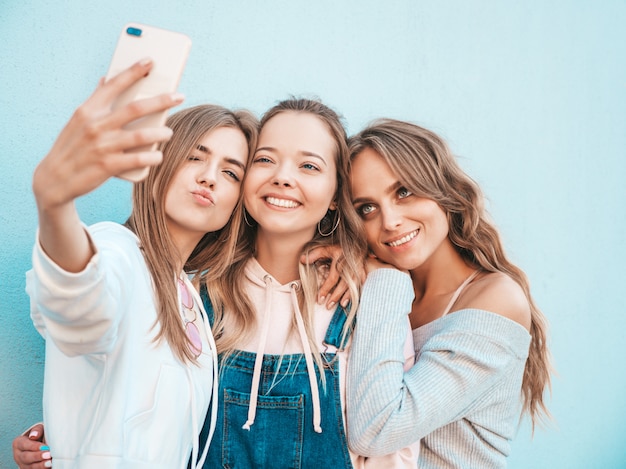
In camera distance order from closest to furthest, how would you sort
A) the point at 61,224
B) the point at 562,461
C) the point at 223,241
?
1. the point at 61,224
2. the point at 223,241
3. the point at 562,461

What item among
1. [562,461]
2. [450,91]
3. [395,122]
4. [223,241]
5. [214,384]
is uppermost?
[450,91]

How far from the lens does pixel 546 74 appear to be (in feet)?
8.18

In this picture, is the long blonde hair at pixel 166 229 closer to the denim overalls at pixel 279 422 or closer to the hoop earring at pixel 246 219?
the hoop earring at pixel 246 219

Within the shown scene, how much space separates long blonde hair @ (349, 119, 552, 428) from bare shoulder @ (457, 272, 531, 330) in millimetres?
98

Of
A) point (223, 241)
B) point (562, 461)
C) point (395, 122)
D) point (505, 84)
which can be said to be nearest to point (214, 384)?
point (223, 241)

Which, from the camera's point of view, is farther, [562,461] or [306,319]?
[562,461]

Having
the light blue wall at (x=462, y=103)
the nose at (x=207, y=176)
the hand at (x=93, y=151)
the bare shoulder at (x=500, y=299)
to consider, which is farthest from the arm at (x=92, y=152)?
the bare shoulder at (x=500, y=299)

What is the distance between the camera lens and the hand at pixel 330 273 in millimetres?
1472

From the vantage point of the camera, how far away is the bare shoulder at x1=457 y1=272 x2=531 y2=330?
1405 millimetres

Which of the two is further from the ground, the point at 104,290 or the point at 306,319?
the point at 104,290

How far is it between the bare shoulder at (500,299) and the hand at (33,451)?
38.2 inches

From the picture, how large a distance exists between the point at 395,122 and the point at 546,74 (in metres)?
1.19

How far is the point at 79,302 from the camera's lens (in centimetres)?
78

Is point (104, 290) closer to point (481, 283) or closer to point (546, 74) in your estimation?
point (481, 283)
